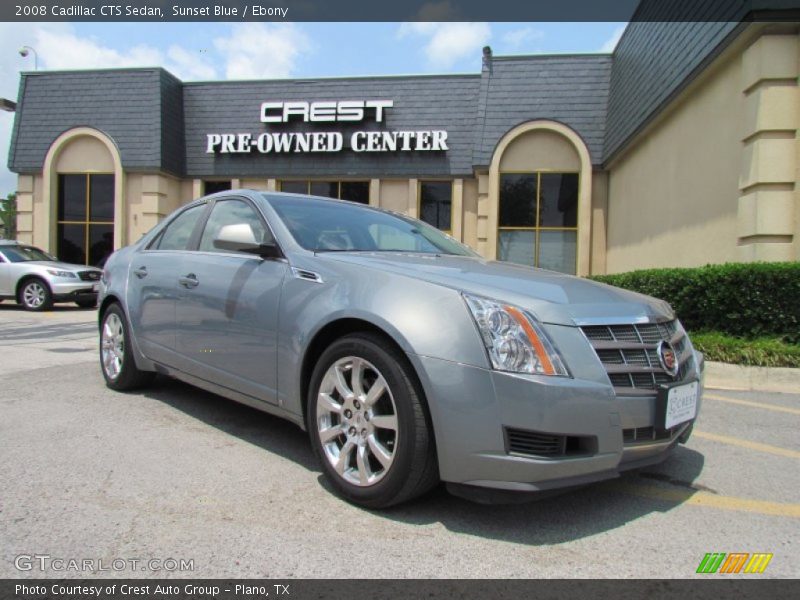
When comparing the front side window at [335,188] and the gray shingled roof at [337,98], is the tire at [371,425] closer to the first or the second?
the gray shingled roof at [337,98]

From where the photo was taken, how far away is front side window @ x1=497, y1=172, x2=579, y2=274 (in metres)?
15.0

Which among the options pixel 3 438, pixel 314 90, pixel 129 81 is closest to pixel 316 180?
pixel 314 90

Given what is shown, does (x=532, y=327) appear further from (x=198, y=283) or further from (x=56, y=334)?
(x=56, y=334)

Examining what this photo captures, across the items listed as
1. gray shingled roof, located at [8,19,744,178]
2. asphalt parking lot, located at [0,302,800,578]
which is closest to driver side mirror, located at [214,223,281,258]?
asphalt parking lot, located at [0,302,800,578]

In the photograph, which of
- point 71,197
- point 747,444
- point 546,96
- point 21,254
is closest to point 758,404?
point 747,444

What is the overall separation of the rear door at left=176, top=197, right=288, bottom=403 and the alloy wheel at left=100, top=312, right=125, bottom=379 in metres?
1.16

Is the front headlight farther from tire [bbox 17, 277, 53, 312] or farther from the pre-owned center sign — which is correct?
the pre-owned center sign

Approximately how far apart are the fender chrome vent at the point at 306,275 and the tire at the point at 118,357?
2.21 meters

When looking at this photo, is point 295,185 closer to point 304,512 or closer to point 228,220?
point 228,220

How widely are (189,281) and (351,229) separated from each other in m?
1.17

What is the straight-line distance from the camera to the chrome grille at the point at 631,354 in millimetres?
2449

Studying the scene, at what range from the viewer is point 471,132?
1561cm

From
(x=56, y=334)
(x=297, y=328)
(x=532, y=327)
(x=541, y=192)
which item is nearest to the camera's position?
(x=532, y=327)
